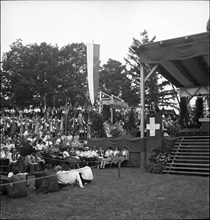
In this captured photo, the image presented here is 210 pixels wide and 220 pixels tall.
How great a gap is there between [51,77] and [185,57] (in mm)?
25643

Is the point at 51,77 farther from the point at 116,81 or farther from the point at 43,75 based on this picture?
the point at 116,81

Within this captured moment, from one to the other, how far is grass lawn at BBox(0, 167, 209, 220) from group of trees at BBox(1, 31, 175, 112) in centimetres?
2145

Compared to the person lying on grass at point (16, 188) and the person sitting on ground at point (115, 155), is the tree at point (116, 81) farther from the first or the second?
the person lying on grass at point (16, 188)

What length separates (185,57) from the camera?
4688 millimetres

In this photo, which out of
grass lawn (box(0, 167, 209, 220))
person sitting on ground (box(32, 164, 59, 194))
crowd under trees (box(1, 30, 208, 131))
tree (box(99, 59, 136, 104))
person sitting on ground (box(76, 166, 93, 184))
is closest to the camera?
grass lawn (box(0, 167, 209, 220))

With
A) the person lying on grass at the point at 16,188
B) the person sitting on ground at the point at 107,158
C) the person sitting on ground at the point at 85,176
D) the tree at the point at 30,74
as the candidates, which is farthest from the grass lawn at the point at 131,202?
the tree at the point at 30,74

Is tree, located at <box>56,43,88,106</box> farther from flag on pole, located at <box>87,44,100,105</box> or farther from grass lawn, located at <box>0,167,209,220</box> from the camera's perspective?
grass lawn, located at <box>0,167,209,220</box>

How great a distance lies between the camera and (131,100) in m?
26.2

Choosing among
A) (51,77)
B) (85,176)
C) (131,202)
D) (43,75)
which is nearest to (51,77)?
(51,77)

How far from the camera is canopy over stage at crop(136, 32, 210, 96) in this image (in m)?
2.15

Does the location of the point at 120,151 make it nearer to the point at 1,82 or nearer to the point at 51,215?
the point at 51,215

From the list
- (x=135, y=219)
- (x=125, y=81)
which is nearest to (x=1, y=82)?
(x=125, y=81)

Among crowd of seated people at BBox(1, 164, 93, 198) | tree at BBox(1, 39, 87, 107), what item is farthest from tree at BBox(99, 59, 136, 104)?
crowd of seated people at BBox(1, 164, 93, 198)

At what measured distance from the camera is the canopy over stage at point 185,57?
7.06 ft
